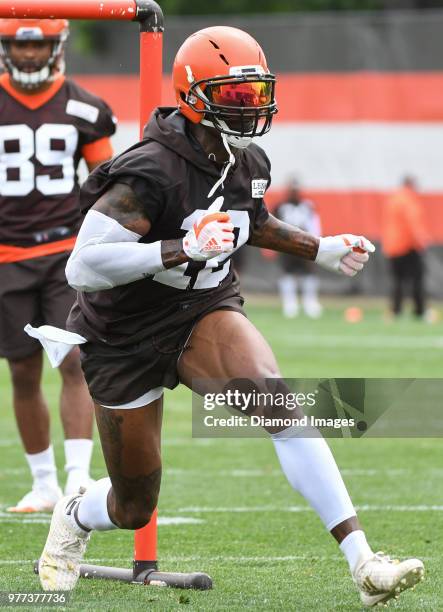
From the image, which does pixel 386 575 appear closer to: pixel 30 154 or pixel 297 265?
pixel 30 154

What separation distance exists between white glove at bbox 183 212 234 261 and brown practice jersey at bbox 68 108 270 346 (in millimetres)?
256

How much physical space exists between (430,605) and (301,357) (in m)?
8.69

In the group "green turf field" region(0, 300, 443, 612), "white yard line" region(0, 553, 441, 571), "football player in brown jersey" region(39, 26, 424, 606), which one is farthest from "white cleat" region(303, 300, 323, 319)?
"football player in brown jersey" region(39, 26, 424, 606)

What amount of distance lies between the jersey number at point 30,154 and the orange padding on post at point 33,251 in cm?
23

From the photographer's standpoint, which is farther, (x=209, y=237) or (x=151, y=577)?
(x=151, y=577)

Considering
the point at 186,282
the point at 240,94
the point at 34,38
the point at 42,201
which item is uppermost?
the point at 240,94

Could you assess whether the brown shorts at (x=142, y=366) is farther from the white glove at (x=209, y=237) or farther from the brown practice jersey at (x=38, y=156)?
the brown practice jersey at (x=38, y=156)

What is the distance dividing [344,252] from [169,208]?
27.9 inches

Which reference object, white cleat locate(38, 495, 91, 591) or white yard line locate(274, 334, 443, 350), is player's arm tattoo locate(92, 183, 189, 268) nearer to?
white cleat locate(38, 495, 91, 591)

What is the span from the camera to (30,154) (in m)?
6.20

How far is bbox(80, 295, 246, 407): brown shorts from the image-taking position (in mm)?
4336

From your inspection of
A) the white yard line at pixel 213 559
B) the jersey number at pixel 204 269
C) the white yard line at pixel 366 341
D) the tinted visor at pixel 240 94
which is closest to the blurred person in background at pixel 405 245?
the white yard line at pixel 366 341

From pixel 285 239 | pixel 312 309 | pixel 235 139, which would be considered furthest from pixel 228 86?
pixel 312 309

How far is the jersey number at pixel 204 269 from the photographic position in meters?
4.26
